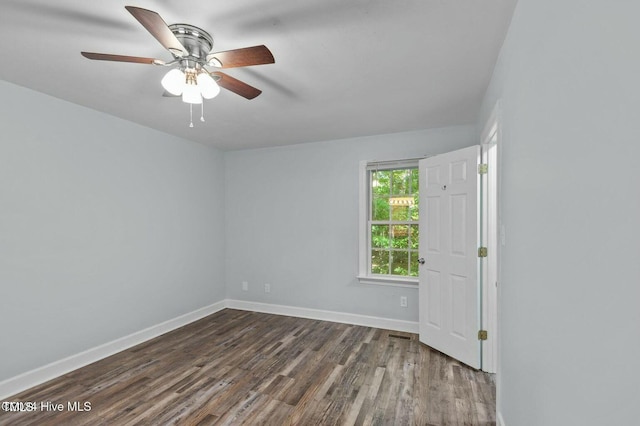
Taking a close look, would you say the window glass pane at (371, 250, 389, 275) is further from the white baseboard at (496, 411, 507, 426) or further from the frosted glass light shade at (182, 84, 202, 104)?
the frosted glass light shade at (182, 84, 202, 104)

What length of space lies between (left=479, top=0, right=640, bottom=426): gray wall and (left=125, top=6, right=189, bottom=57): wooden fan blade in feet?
5.04

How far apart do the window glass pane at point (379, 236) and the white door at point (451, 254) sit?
64cm

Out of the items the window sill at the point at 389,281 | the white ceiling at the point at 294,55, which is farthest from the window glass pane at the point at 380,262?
the white ceiling at the point at 294,55

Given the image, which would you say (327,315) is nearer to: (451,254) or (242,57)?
(451,254)

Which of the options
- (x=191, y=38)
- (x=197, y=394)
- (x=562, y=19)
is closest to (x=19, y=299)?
(x=197, y=394)

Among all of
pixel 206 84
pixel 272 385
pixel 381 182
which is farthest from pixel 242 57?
pixel 381 182

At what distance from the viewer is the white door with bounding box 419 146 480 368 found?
9.75ft

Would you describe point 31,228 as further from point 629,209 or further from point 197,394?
point 629,209

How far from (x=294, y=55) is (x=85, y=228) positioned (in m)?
2.62

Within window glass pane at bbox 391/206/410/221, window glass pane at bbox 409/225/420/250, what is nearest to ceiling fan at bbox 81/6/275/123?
window glass pane at bbox 391/206/410/221

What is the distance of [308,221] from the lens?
176 inches

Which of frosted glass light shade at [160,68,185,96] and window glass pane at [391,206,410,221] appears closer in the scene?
frosted glass light shade at [160,68,185,96]

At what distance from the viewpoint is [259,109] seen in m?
3.10

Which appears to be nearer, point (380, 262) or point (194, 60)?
point (194, 60)
